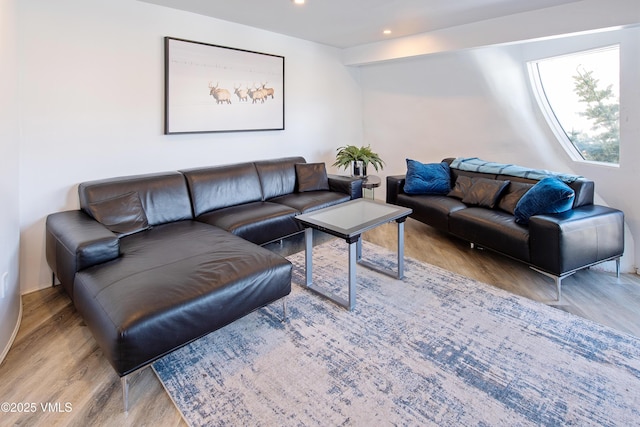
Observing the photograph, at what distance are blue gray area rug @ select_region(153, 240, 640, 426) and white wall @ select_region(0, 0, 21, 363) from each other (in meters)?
1.06

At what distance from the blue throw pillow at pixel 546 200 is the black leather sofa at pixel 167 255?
6.18 ft

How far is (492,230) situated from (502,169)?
40.1 inches

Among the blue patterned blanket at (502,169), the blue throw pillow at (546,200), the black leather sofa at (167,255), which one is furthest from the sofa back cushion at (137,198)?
the blue patterned blanket at (502,169)

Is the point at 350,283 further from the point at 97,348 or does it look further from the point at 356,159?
the point at 356,159

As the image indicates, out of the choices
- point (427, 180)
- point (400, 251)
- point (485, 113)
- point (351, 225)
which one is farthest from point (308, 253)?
point (485, 113)

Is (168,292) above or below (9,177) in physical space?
below

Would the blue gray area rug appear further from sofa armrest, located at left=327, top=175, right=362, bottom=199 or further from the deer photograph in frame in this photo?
the deer photograph in frame

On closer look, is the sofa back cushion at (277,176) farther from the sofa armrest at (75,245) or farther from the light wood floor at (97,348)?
the sofa armrest at (75,245)

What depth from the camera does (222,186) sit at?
363cm

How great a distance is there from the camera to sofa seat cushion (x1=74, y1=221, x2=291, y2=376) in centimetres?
163

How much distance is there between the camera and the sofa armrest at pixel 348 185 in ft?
13.8

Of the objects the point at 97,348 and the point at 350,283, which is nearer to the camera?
the point at 97,348

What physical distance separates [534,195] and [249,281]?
2456 millimetres

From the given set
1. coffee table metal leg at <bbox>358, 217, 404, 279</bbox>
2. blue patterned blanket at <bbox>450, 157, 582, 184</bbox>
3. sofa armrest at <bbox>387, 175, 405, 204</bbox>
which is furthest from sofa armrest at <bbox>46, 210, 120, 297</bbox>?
blue patterned blanket at <bbox>450, 157, 582, 184</bbox>
